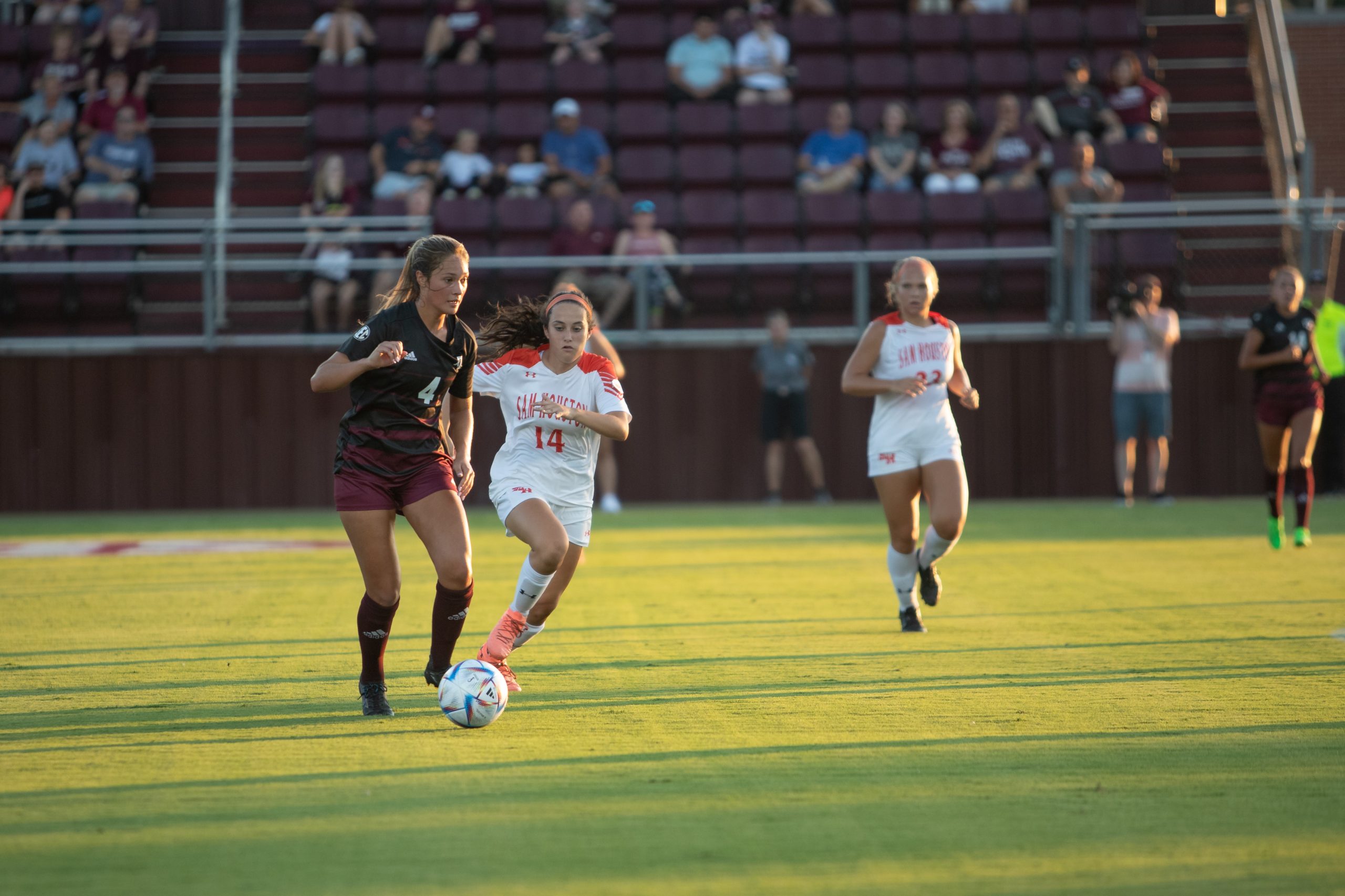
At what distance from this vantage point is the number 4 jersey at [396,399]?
20.9 feet

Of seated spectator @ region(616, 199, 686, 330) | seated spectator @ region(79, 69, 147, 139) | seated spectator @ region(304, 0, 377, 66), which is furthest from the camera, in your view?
seated spectator @ region(304, 0, 377, 66)

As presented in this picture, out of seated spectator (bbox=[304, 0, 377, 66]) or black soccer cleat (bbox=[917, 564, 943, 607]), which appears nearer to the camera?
black soccer cleat (bbox=[917, 564, 943, 607])

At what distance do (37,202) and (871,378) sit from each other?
14.2m

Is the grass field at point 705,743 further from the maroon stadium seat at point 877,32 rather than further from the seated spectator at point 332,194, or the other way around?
the maroon stadium seat at point 877,32

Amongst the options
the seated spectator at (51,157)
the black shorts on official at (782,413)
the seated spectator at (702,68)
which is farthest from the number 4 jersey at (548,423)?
the seated spectator at (702,68)

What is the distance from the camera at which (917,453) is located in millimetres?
8922

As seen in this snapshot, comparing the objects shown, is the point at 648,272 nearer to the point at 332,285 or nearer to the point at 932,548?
the point at 332,285

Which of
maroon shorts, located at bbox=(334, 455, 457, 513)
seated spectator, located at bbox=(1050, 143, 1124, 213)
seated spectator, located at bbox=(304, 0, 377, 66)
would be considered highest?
seated spectator, located at bbox=(304, 0, 377, 66)

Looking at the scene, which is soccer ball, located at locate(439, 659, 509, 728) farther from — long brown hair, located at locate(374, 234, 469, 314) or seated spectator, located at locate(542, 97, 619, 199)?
seated spectator, located at locate(542, 97, 619, 199)

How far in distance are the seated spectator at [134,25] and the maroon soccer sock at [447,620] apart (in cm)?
1747

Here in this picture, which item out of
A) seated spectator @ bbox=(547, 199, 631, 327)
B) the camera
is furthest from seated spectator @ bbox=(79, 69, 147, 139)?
the camera

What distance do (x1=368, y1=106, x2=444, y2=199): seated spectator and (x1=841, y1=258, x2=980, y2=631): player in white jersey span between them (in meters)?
11.8

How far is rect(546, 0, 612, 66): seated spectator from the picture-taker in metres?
21.9

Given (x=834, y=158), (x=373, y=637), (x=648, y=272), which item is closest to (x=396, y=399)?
(x=373, y=637)
